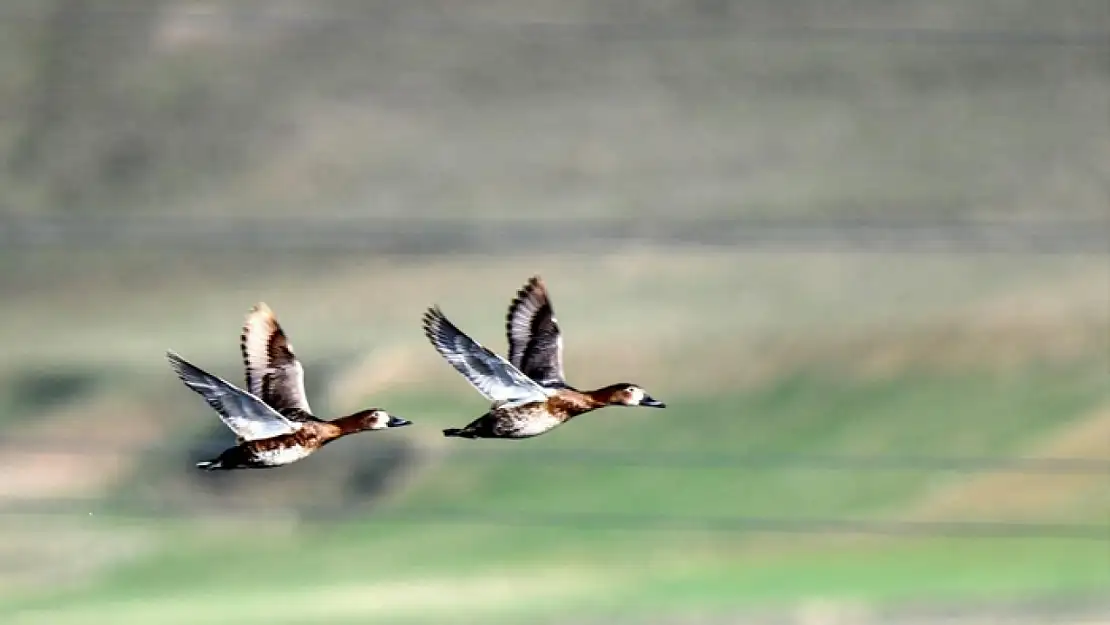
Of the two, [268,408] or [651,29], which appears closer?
[268,408]

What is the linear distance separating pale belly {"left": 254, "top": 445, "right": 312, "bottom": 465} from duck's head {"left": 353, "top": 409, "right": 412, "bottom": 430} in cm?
5

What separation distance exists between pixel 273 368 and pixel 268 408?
0.05 metres

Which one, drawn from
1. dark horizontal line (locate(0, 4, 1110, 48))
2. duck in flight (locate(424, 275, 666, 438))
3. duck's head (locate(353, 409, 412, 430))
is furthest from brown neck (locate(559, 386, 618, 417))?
dark horizontal line (locate(0, 4, 1110, 48))

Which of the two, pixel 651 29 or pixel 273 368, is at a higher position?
pixel 651 29

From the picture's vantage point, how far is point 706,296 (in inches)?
45.8

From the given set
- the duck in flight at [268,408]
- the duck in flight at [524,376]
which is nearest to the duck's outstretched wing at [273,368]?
the duck in flight at [268,408]

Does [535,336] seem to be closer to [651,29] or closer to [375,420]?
[375,420]

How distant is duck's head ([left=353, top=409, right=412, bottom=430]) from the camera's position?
1.10m

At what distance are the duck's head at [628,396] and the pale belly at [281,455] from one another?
248 millimetres

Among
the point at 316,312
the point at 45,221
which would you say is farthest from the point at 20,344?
the point at 316,312

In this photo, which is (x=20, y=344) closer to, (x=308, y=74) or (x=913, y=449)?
(x=308, y=74)

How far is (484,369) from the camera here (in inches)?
42.6

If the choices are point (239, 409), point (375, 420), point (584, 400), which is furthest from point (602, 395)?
point (239, 409)

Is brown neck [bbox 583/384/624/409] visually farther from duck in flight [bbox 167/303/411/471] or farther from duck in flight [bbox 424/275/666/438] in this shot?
duck in flight [bbox 167/303/411/471]
